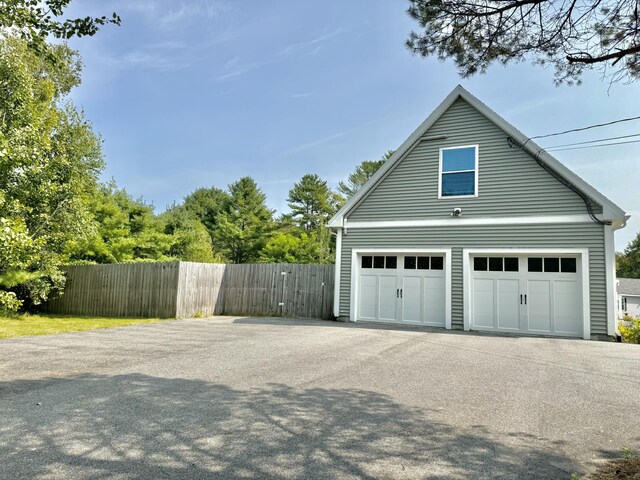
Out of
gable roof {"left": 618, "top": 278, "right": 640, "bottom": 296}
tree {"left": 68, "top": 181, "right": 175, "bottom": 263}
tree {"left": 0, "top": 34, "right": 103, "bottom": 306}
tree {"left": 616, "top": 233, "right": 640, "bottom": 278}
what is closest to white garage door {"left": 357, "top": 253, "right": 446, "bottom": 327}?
tree {"left": 0, "top": 34, "right": 103, "bottom": 306}

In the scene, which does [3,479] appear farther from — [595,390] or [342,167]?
[342,167]

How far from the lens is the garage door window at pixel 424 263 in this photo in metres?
11.3

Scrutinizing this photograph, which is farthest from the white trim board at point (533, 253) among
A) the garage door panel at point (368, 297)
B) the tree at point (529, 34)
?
the tree at point (529, 34)

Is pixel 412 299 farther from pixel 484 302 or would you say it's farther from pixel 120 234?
pixel 120 234

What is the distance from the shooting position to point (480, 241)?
35.1ft

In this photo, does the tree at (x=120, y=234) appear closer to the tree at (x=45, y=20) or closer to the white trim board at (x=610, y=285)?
the tree at (x=45, y=20)

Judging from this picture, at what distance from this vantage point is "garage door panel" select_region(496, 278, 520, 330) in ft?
33.6

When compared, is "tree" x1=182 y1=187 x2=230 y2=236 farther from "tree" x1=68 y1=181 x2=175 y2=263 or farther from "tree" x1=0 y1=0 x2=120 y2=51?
"tree" x1=0 y1=0 x2=120 y2=51

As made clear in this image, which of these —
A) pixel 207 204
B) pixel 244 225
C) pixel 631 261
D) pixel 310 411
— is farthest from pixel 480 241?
pixel 631 261

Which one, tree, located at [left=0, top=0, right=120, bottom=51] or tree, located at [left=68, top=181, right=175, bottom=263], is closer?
tree, located at [left=0, top=0, right=120, bottom=51]

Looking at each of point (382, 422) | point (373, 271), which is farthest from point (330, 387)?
point (373, 271)

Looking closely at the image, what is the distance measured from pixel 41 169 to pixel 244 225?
70.1 ft

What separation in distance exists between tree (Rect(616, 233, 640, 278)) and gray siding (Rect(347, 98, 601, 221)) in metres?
51.8

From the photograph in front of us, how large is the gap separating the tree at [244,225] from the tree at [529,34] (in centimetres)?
2865
